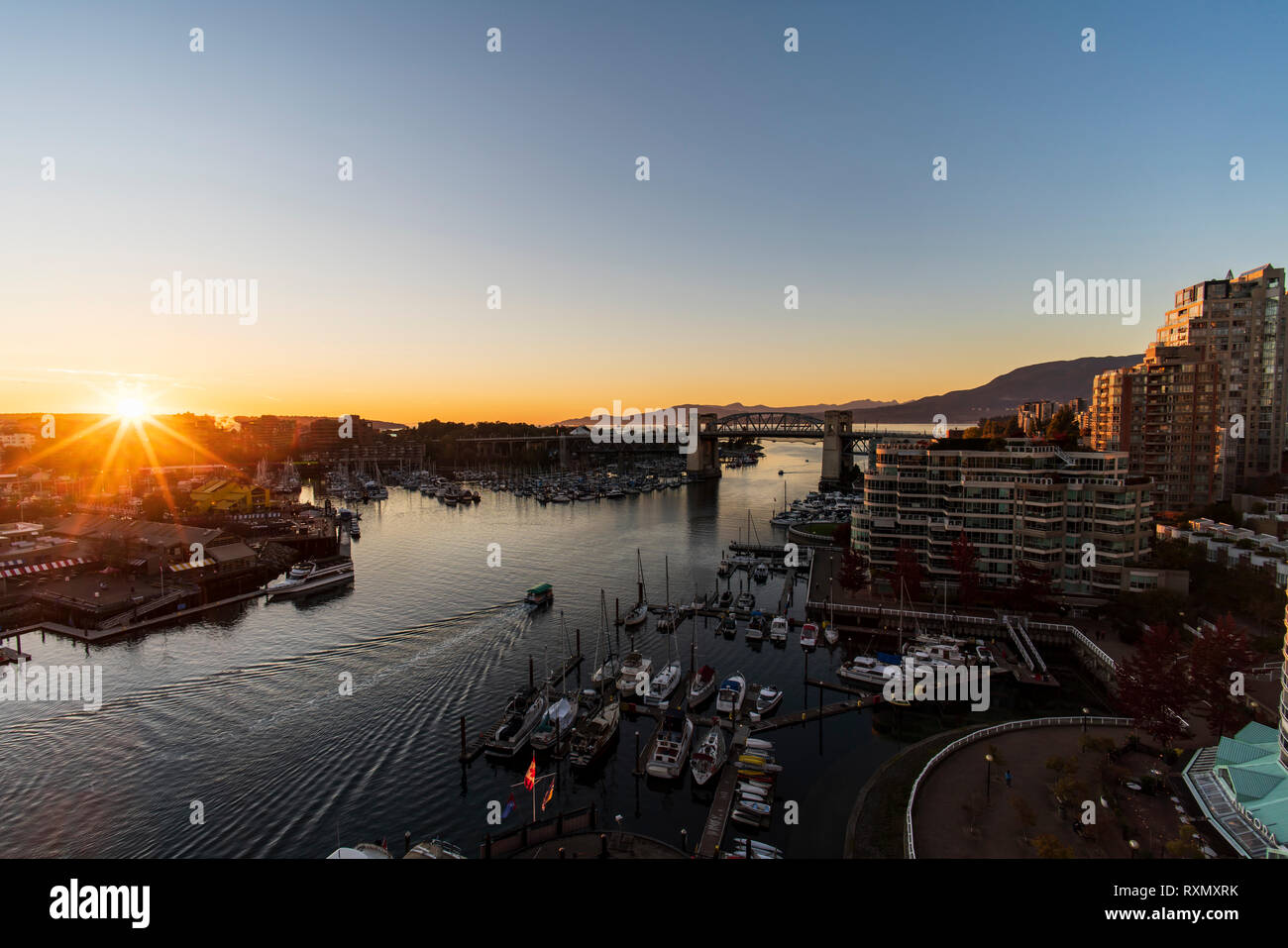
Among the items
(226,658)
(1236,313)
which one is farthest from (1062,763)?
(1236,313)

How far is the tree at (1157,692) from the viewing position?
14844mm

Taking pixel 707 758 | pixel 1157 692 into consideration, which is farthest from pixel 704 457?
pixel 1157 692

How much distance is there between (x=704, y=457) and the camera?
96.2m

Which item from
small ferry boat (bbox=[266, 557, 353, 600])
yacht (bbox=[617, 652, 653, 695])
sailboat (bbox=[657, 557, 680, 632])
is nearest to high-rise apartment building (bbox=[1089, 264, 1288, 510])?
sailboat (bbox=[657, 557, 680, 632])

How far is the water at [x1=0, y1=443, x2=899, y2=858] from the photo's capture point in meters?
14.3

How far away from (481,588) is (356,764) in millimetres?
16273

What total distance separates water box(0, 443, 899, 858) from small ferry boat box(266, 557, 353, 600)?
1326 millimetres

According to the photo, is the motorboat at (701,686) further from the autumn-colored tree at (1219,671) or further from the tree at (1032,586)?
the tree at (1032,586)

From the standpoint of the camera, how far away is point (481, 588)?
1289 inches

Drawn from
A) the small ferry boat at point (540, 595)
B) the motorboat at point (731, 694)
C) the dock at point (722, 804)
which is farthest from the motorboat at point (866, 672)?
the small ferry boat at point (540, 595)

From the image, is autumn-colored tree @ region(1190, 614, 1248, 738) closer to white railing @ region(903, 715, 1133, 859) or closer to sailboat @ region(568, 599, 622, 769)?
white railing @ region(903, 715, 1133, 859)
